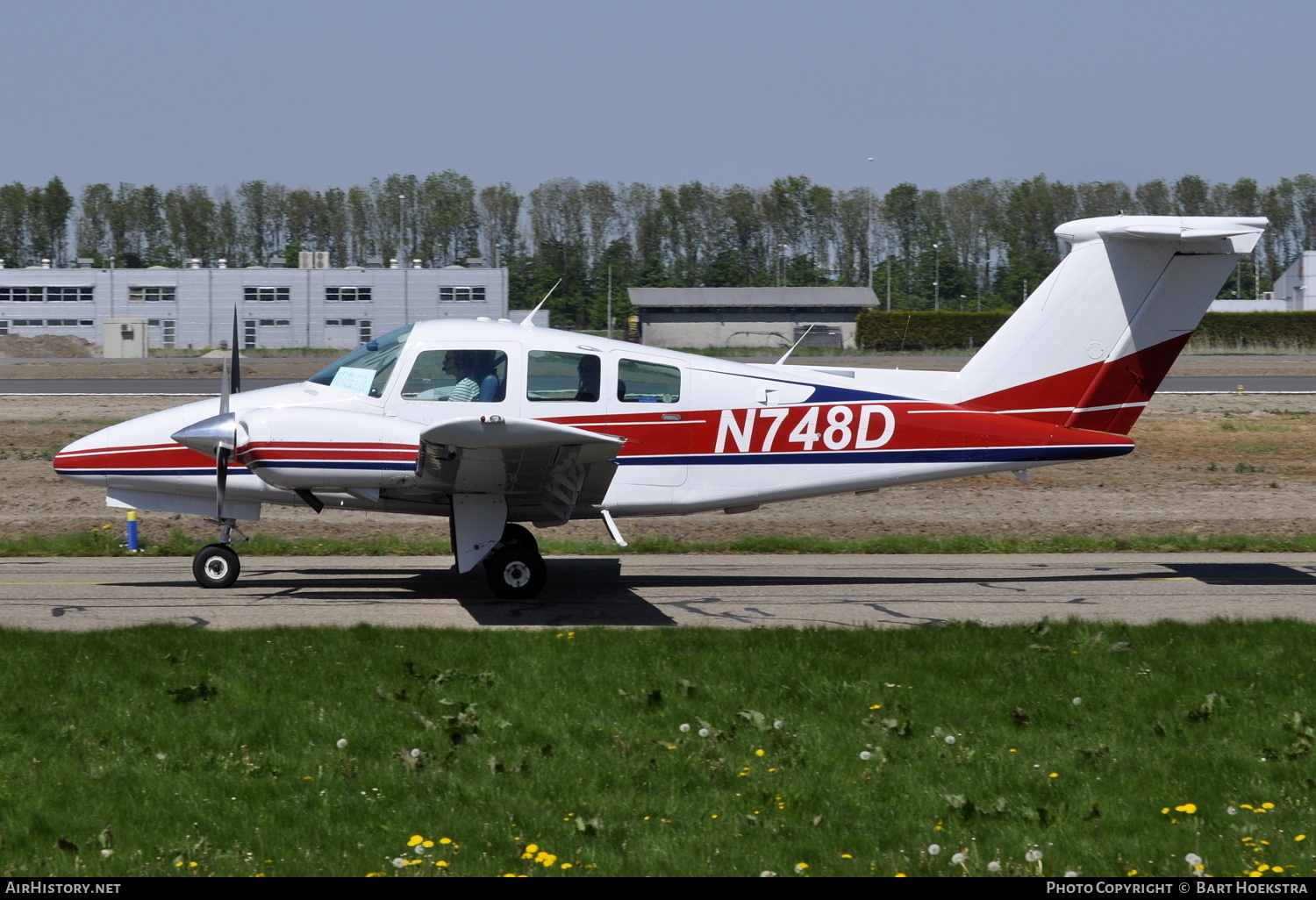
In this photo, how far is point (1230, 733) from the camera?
6.66 meters

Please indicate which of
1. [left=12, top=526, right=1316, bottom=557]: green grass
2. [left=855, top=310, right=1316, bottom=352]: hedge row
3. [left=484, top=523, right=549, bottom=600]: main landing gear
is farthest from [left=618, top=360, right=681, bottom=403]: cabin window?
[left=855, top=310, right=1316, bottom=352]: hedge row

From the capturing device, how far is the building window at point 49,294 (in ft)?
236

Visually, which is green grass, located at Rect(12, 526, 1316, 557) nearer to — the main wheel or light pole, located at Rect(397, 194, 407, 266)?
the main wheel

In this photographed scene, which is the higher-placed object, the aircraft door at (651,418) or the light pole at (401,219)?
the light pole at (401,219)

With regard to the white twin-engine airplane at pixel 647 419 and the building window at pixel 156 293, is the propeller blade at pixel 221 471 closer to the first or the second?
the white twin-engine airplane at pixel 647 419

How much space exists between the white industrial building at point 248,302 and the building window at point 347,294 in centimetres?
5

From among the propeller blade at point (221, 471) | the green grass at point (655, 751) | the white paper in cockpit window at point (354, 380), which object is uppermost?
the white paper in cockpit window at point (354, 380)

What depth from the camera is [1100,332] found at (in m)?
11.9

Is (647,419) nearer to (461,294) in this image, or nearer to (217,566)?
(217,566)

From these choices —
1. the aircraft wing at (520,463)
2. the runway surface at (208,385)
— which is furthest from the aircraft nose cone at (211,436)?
the runway surface at (208,385)

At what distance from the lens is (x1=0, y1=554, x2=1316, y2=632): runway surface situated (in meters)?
10.2

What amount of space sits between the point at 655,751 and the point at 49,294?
76.2 metres
